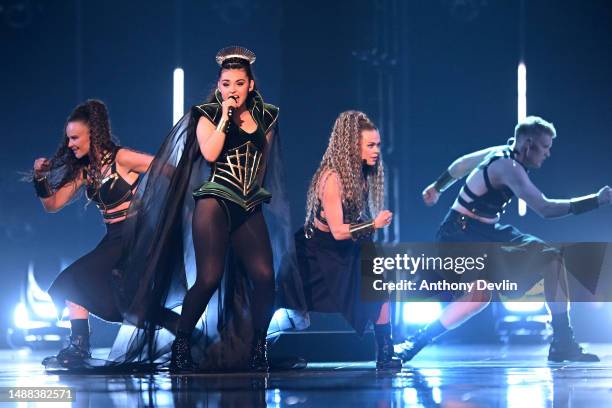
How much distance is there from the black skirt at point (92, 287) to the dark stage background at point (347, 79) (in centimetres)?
181

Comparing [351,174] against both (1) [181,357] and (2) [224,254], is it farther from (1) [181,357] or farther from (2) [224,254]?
(1) [181,357]

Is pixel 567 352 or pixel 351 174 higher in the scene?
pixel 351 174

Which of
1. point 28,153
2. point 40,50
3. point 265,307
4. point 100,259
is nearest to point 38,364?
point 100,259

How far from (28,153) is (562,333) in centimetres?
353

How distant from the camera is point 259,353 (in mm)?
4746

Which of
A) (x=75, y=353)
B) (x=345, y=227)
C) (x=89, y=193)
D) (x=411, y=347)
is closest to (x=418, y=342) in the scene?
(x=411, y=347)

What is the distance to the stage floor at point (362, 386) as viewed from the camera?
3518 mm

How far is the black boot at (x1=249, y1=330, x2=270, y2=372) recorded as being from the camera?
4.74 metres

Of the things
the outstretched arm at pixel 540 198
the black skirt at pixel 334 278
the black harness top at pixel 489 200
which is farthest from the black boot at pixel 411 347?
the outstretched arm at pixel 540 198

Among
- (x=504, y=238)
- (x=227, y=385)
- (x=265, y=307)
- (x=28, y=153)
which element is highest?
(x=28, y=153)

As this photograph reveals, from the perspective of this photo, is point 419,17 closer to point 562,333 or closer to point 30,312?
point 562,333

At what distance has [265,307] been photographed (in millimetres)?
4691

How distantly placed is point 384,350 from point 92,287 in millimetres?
1407

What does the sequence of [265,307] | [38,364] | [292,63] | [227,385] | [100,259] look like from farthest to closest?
[292,63], [38,364], [100,259], [265,307], [227,385]
